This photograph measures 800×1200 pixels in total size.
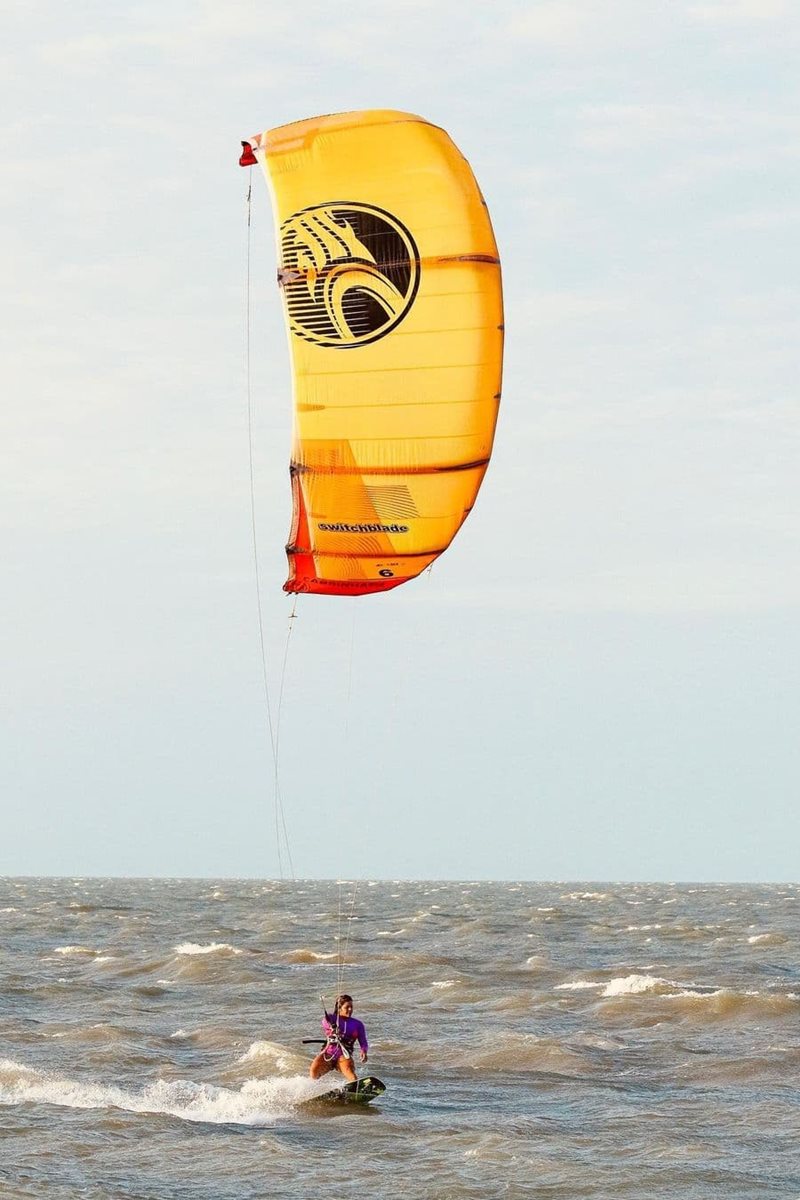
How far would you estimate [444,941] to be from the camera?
47750 millimetres

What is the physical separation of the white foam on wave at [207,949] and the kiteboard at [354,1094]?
786 inches

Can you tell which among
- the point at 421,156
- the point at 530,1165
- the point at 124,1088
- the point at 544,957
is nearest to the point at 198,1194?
the point at 530,1165

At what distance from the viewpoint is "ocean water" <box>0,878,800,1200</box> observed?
17250 mm

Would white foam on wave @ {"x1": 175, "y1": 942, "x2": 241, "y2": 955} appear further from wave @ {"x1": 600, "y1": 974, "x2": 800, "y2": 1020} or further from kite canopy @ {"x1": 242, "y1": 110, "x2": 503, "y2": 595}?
kite canopy @ {"x1": 242, "y1": 110, "x2": 503, "y2": 595}

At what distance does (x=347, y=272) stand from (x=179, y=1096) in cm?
1130

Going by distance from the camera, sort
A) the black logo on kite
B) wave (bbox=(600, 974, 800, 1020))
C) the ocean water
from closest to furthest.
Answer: the ocean water
the black logo on kite
wave (bbox=(600, 974, 800, 1020))

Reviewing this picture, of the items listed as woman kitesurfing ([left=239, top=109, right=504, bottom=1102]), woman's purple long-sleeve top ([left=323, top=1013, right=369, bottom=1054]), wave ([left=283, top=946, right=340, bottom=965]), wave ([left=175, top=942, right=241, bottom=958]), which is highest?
woman kitesurfing ([left=239, top=109, right=504, bottom=1102])

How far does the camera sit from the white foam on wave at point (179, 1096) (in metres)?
20.3

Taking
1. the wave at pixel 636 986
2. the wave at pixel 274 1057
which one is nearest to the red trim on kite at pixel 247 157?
the wave at pixel 274 1057

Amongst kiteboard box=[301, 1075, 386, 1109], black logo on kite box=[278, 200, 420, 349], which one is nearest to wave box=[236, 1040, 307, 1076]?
kiteboard box=[301, 1075, 386, 1109]

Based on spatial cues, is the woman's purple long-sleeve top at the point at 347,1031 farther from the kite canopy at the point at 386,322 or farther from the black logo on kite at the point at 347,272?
the black logo on kite at the point at 347,272

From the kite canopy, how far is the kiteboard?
7.25 m

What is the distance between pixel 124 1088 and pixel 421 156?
43.1 ft

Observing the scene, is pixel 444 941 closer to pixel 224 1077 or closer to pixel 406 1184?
pixel 224 1077
